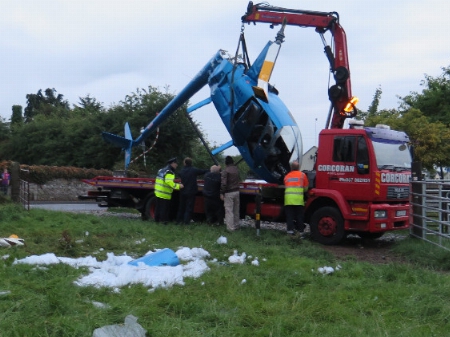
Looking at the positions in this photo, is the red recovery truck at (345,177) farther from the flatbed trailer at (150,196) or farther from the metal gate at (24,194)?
the metal gate at (24,194)

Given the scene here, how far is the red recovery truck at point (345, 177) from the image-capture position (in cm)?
1128

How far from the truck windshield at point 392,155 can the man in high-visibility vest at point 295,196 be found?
5.12 ft

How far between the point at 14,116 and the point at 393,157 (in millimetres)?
53415

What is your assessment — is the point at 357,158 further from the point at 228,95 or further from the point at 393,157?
the point at 228,95

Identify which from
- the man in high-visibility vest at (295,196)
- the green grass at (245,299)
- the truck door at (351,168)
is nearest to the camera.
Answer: the green grass at (245,299)

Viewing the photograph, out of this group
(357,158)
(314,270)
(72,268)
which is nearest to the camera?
(72,268)

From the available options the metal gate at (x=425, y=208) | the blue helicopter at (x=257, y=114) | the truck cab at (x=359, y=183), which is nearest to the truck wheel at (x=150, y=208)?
the blue helicopter at (x=257, y=114)

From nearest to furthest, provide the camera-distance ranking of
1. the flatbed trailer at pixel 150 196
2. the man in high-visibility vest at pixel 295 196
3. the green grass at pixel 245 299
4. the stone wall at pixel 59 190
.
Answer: the green grass at pixel 245 299 < the man in high-visibility vest at pixel 295 196 < the flatbed trailer at pixel 150 196 < the stone wall at pixel 59 190

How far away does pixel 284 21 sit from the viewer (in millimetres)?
13312

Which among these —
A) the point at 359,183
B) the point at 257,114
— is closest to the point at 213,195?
the point at 257,114

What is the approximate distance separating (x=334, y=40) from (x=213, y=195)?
15.1 ft

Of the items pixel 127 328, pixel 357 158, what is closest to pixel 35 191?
pixel 357 158

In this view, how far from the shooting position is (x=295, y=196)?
11.7 m

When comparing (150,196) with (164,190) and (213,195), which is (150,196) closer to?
(164,190)
